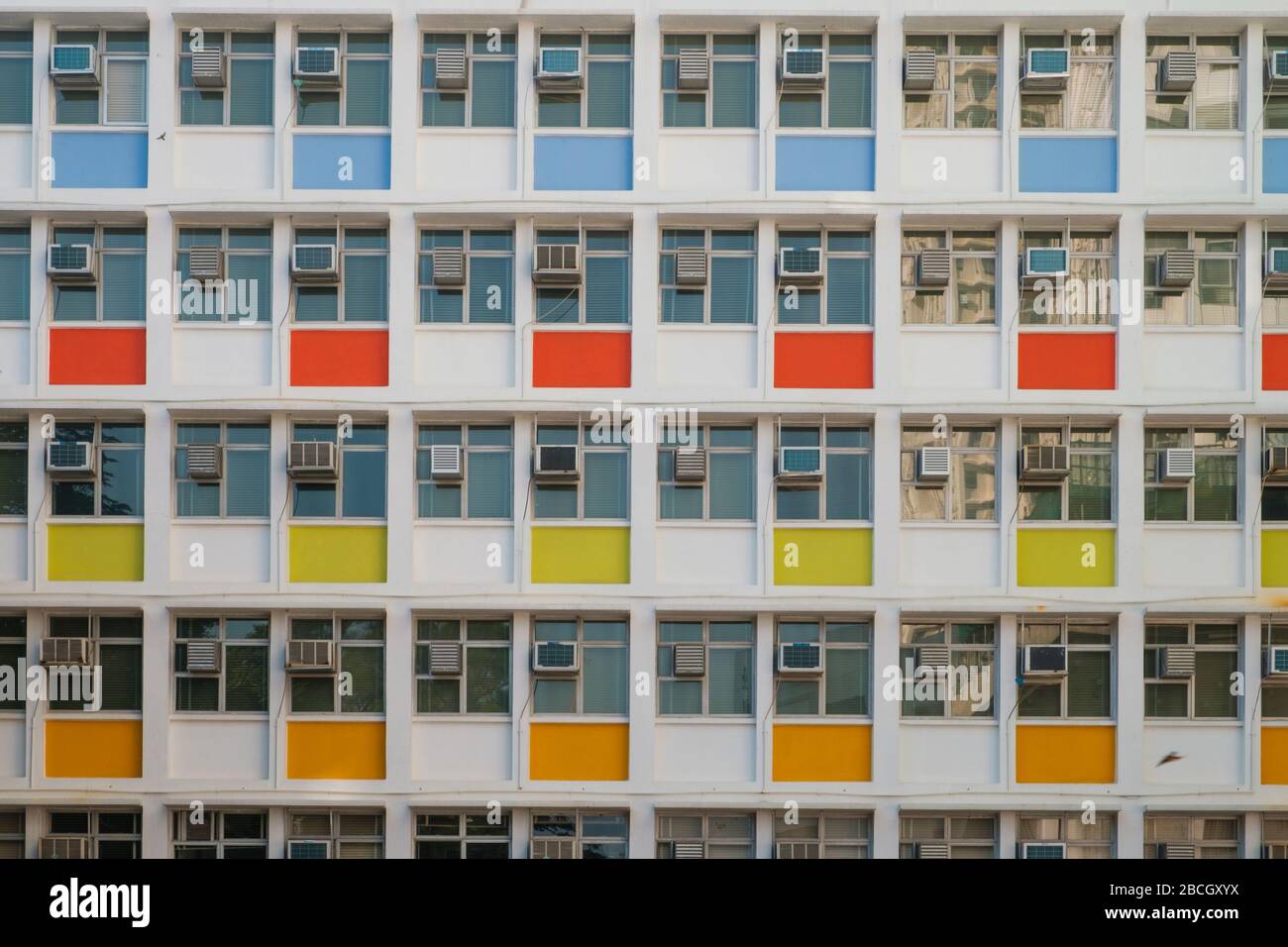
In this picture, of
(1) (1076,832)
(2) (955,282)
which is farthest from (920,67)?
(1) (1076,832)

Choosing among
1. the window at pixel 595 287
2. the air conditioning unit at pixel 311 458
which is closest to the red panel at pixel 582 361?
the window at pixel 595 287

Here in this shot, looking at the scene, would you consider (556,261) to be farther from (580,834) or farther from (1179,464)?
(1179,464)

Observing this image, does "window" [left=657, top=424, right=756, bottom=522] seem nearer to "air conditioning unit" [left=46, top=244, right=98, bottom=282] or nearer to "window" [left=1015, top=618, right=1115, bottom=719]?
"window" [left=1015, top=618, right=1115, bottom=719]

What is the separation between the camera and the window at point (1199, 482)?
349 inches

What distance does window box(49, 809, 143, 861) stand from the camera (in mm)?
8773

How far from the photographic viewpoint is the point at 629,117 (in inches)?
352

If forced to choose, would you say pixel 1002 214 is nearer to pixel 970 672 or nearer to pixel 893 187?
pixel 893 187

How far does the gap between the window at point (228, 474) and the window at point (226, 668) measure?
77 centimetres

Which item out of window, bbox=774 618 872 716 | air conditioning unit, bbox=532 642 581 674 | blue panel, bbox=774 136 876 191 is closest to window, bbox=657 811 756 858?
window, bbox=774 618 872 716

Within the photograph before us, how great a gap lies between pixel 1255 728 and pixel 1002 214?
3.98 meters

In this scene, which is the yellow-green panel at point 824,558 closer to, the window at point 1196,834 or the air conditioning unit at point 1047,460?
the air conditioning unit at point 1047,460

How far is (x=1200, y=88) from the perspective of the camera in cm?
898

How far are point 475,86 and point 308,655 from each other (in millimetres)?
4201
